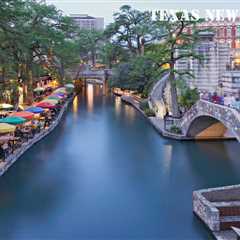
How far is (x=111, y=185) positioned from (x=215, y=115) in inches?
311

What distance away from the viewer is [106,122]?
48.1 metres

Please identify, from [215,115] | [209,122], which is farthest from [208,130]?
[215,115]

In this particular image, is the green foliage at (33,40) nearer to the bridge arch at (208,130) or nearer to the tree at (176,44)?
the tree at (176,44)

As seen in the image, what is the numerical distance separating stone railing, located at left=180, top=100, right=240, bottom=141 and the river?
5.63 feet

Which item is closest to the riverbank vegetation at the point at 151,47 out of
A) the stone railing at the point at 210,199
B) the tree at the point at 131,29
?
the tree at the point at 131,29

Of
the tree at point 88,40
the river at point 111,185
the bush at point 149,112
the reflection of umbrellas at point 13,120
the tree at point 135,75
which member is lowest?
the river at point 111,185

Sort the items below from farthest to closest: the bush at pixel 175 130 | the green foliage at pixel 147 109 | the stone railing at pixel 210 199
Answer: the green foliage at pixel 147 109
the bush at pixel 175 130
the stone railing at pixel 210 199

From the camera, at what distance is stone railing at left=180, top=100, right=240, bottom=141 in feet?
79.3

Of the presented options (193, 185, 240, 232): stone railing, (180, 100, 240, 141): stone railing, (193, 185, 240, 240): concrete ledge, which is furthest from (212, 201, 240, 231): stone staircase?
(180, 100, 240, 141): stone railing

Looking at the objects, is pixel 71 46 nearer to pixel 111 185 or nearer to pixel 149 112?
pixel 149 112

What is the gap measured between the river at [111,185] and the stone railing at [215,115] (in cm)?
172

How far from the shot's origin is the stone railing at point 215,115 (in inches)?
952

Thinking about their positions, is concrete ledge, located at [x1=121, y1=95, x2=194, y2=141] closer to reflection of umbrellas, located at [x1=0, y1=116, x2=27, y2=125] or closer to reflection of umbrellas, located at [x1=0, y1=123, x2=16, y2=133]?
reflection of umbrellas, located at [x1=0, y1=116, x2=27, y2=125]

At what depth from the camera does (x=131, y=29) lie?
8156 centimetres
